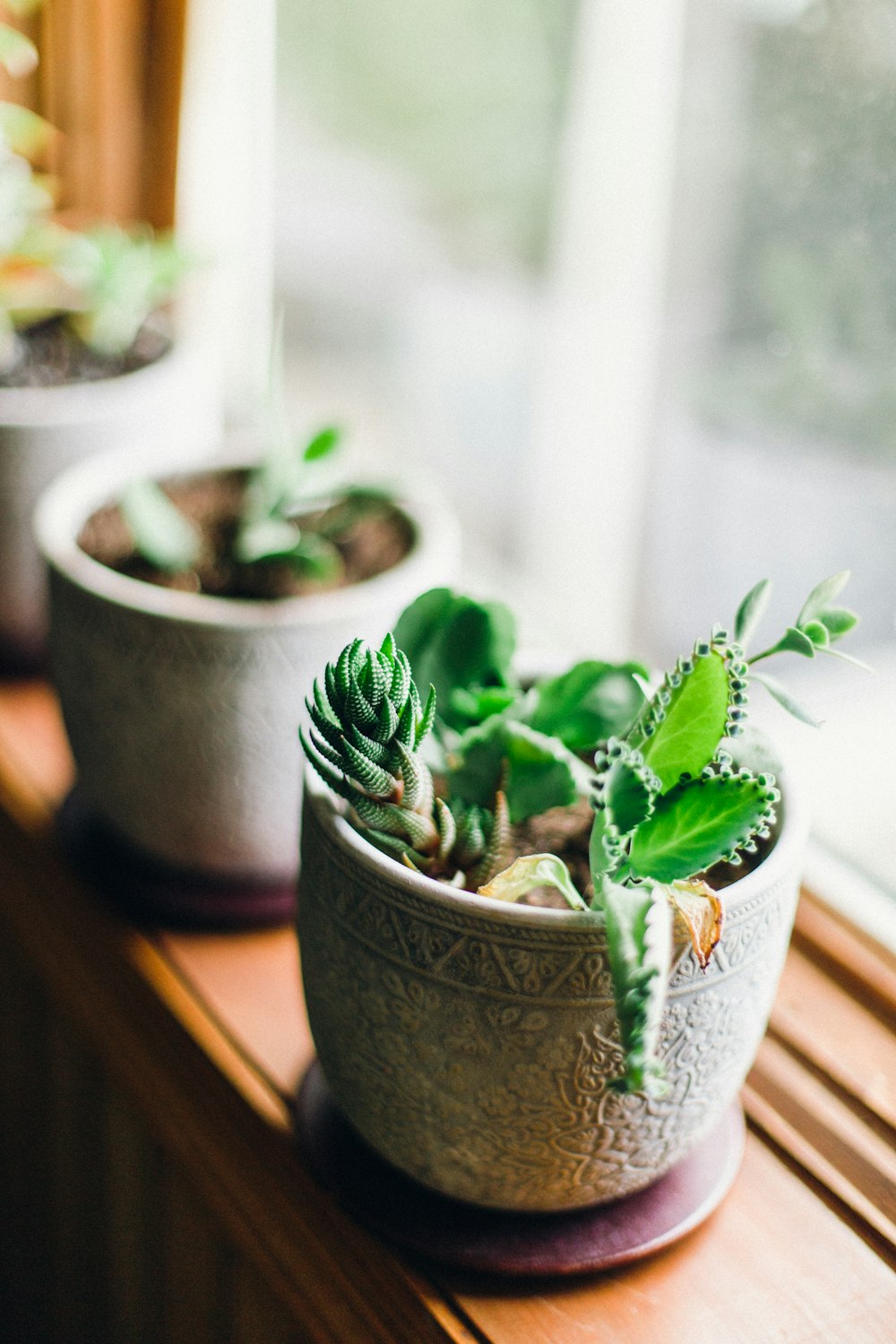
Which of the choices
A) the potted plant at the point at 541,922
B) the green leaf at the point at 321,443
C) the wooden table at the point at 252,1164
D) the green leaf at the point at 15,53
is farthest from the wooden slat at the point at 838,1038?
the green leaf at the point at 15,53

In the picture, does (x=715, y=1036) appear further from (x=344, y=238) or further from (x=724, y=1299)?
(x=344, y=238)

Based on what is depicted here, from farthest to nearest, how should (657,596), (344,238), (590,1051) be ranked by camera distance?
(344,238)
(657,596)
(590,1051)

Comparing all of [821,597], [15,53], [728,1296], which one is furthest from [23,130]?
[728,1296]

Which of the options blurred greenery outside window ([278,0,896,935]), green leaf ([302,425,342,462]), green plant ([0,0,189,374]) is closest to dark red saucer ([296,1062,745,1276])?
blurred greenery outside window ([278,0,896,935])

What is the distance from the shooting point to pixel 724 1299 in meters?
0.47

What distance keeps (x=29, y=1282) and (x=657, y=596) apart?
657 mm

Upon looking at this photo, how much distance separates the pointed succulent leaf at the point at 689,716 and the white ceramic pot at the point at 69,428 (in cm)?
47

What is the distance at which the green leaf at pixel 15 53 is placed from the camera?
81 cm

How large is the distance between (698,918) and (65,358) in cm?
64

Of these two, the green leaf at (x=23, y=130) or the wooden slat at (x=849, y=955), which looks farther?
the green leaf at (x=23, y=130)

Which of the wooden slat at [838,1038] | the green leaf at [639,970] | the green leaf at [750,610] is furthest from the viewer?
the wooden slat at [838,1038]

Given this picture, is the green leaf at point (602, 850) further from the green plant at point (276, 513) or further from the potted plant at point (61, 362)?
the potted plant at point (61, 362)

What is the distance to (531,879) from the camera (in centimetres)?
40

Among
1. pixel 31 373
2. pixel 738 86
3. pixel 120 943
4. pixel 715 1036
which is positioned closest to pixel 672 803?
pixel 715 1036
